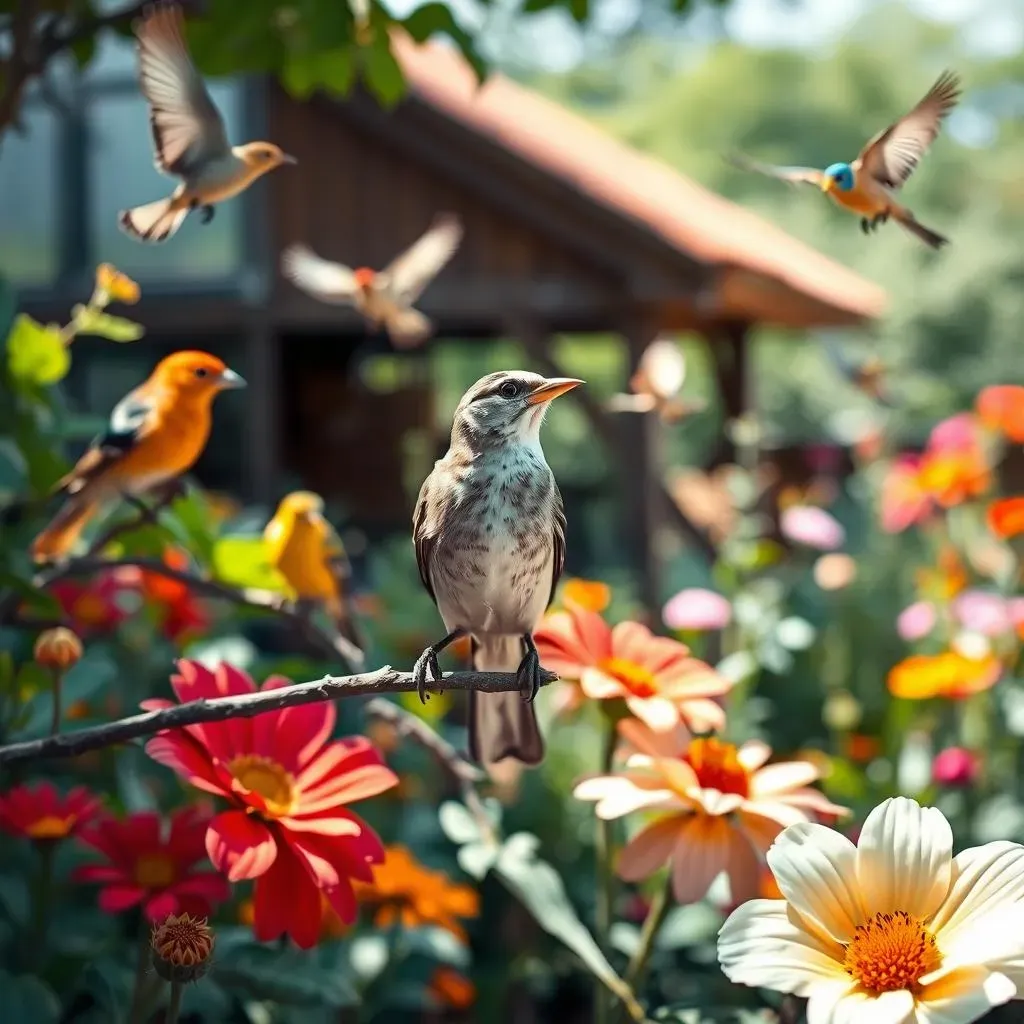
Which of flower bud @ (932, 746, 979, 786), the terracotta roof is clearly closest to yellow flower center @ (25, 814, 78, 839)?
flower bud @ (932, 746, 979, 786)

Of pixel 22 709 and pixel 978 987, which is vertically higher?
pixel 978 987

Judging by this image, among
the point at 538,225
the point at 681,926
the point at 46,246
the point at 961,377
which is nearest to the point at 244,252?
the point at 46,246

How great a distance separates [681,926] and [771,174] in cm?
116

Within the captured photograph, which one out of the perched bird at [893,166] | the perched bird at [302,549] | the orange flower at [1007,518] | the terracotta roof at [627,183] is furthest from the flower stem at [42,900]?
the terracotta roof at [627,183]

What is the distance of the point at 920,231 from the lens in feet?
3.27

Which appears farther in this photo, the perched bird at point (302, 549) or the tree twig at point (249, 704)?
the perched bird at point (302, 549)

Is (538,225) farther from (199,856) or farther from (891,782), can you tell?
(199,856)

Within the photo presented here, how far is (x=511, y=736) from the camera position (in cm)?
135

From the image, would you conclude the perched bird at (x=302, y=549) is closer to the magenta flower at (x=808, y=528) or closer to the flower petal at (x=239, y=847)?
the flower petal at (x=239, y=847)

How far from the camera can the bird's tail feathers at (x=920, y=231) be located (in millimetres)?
984

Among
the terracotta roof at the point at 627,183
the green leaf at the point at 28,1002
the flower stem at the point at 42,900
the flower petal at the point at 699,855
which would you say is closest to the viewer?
the flower petal at the point at 699,855

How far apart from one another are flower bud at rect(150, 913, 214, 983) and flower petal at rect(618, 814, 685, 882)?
38 centimetres

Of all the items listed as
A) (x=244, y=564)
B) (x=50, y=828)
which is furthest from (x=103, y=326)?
(x=50, y=828)

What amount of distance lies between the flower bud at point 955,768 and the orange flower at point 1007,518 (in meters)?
0.35
